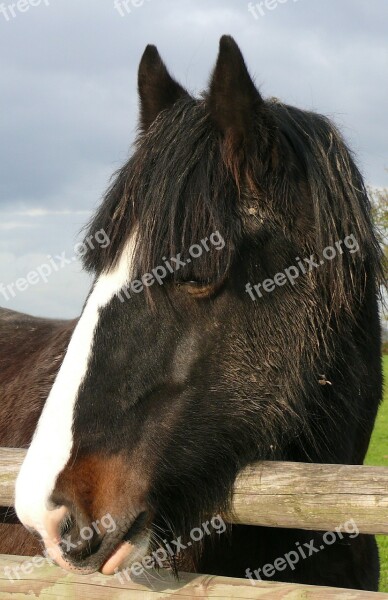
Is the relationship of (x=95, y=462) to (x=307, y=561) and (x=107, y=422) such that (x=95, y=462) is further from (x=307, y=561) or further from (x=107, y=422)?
(x=307, y=561)

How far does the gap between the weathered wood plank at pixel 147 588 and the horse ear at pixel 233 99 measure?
1681 millimetres

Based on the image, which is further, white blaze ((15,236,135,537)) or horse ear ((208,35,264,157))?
horse ear ((208,35,264,157))

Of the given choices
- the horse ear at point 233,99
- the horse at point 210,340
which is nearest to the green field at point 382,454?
the horse at point 210,340

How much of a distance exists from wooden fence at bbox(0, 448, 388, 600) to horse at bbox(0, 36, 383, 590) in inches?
3.9

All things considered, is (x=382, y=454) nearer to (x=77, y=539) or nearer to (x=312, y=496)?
(x=312, y=496)

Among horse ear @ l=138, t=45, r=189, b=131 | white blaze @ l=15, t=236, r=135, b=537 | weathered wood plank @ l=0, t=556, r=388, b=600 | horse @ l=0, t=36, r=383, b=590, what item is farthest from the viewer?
horse ear @ l=138, t=45, r=189, b=131

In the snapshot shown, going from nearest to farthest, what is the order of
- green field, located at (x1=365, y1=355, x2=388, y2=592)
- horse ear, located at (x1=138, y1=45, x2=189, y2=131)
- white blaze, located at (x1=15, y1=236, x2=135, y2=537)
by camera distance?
white blaze, located at (x1=15, y1=236, x2=135, y2=537)
horse ear, located at (x1=138, y1=45, x2=189, y2=131)
green field, located at (x1=365, y1=355, x2=388, y2=592)

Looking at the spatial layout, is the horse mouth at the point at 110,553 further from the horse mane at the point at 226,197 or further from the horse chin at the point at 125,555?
the horse mane at the point at 226,197

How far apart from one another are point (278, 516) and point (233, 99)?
1581 mm

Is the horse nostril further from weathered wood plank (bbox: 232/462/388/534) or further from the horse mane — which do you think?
the horse mane

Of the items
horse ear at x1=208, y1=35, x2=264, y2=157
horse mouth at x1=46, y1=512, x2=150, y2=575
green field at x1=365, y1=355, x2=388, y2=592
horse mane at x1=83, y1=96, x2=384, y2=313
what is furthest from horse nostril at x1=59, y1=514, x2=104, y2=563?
green field at x1=365, y1=355, x2=388, y2=592

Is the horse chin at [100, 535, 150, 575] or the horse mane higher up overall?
the horse mane

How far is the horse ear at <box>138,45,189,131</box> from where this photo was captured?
3.12 m

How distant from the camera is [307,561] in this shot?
2.99m
